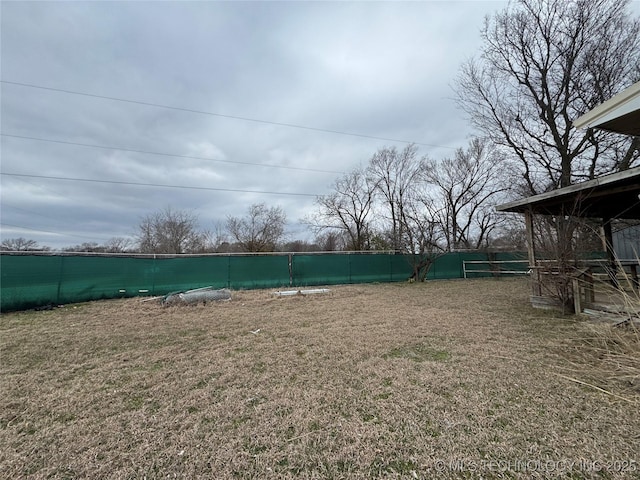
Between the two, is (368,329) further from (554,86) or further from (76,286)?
(554,86)

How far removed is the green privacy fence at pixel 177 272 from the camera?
20.6 ft

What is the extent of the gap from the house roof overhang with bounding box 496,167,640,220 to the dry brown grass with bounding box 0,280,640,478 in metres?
2.31

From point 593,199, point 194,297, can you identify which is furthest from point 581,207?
point 194,297

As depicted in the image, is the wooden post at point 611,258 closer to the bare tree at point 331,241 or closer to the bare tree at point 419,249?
the bare tree at point 419,249

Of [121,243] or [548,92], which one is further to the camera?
[121,243]

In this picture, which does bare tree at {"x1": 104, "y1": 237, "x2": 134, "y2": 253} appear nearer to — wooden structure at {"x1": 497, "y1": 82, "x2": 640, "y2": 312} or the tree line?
the tree line

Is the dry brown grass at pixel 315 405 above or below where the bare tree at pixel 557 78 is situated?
below

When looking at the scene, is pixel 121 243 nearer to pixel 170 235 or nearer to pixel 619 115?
pixel 170 235

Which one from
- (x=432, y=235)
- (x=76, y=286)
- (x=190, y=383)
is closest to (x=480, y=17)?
(x=432, y=235)

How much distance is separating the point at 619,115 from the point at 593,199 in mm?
3219

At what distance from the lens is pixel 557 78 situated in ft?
34.4

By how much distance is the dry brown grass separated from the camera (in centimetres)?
146

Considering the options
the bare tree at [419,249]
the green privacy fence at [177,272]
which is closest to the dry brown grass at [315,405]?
the green privacy fence at [177,272]

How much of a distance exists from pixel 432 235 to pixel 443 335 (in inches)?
361
